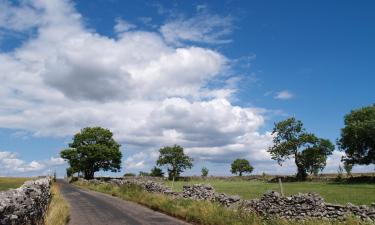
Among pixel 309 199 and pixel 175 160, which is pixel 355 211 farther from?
pixel 175 160

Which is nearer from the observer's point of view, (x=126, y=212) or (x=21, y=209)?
(x=21, y=209)

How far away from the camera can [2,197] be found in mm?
10844

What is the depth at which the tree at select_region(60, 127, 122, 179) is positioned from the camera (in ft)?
319

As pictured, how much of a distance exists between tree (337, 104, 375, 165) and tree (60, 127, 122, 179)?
50.8 meters

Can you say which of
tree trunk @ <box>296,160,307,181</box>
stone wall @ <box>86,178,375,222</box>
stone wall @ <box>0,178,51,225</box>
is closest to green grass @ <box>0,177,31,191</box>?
stone wall @ <box>86,178,375,222</box>

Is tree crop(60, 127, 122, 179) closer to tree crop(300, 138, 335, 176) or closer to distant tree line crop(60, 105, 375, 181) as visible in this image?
distant tree line crop(60, 105, 375, 181)

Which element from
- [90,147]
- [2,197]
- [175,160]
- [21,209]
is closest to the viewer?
[2,197]

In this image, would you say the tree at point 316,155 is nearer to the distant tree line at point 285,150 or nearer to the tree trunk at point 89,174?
the distant tree line at point 285,150

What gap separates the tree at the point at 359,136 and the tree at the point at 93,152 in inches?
2000

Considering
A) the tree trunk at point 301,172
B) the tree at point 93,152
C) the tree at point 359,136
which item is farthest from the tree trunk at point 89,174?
the tree at point 359,136

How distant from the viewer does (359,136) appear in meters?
A: 76.8

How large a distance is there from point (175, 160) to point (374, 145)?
6693 centimetres

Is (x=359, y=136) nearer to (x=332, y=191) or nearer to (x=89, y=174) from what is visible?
(x=332, y=191)

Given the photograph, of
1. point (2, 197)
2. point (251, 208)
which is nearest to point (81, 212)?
point (251, 208)
